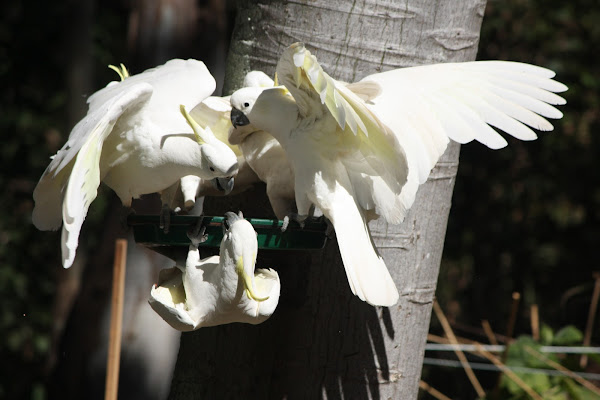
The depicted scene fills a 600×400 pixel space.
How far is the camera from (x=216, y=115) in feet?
5.29

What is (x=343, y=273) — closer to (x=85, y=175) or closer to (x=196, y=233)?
(x=196, y=233)

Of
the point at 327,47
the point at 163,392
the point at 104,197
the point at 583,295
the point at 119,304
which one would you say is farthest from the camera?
the point at 104,197

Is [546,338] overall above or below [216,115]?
below

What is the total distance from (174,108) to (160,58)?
166cm

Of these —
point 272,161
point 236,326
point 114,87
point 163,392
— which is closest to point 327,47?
point 272,161

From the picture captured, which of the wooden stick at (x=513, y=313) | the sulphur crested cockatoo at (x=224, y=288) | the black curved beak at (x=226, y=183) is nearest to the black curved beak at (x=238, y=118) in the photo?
the black curved beak at (x=226, y=183)

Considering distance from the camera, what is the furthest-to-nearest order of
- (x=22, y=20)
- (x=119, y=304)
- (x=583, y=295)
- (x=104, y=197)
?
(x=22, y=20) < (x=104, y=197) < (x=583, y=295) < (x=119, y=304)

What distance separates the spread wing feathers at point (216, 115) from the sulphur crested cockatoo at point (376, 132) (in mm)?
160

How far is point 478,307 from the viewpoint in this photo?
411 cm

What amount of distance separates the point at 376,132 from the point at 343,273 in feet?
1.43

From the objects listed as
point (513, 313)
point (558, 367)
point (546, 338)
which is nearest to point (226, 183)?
point (513, 313)

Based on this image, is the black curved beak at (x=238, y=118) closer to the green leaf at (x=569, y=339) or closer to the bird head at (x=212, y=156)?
the bird head at (x=212, y=156)

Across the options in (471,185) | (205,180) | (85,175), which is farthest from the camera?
(471,185)

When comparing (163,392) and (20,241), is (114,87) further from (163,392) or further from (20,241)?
(20,241)
